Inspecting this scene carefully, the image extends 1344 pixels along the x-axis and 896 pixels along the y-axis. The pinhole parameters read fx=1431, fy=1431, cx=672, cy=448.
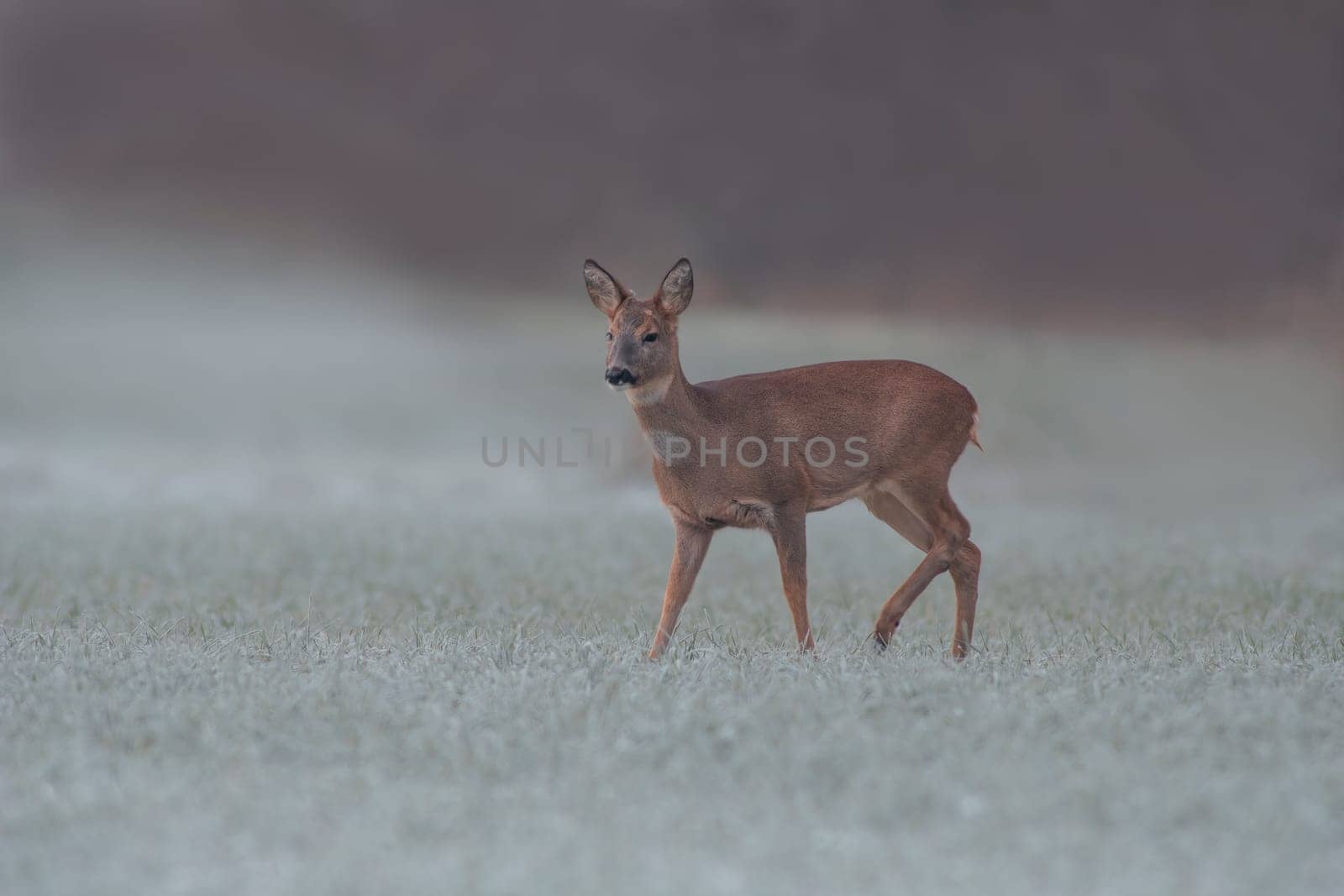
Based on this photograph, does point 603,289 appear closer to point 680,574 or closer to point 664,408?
point 664,408

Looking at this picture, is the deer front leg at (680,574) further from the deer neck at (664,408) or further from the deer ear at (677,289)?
the deer ear at (677,289)

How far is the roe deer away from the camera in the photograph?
19.7ft

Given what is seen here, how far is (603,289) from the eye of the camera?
6234 millimetres

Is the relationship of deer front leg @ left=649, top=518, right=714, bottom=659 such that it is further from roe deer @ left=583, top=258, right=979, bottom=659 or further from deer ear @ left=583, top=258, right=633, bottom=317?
deer ear @ left=583, top=258, right=633, bottom=317

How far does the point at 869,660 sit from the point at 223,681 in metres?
2.40

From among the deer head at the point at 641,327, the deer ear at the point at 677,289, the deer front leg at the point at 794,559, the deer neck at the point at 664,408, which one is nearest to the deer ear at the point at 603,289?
the deer head at the point at 641,327

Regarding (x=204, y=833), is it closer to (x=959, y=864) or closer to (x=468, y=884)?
(x=468, y=884)

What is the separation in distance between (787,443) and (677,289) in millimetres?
816

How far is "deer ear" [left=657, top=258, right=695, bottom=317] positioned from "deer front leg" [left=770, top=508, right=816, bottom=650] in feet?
3.22

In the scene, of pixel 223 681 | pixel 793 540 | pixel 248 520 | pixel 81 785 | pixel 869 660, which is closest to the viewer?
pixel 81 785

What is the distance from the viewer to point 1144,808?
3.67 meters

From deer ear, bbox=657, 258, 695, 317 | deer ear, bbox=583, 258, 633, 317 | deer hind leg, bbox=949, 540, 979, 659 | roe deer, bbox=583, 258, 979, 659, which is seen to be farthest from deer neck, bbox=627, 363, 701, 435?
deer hind leg, bbox=949, 540, 979, 659

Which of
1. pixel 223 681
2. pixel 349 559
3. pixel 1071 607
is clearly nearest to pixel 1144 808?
pixel 223 681

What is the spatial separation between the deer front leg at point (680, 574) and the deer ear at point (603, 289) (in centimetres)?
98
